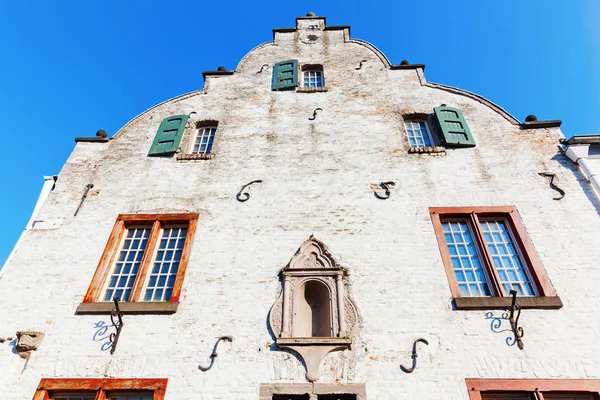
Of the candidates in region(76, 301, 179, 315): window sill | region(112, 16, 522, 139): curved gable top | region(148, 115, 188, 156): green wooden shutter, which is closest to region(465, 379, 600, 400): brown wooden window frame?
region(76, 301, 179, 315): window sill

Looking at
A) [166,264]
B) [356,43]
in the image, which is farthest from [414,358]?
[356,43]

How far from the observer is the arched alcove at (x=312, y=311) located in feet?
20.3

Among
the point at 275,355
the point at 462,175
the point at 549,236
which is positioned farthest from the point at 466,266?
the point at 275,355

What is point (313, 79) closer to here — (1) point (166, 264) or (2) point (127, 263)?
(1) point (166, 264)

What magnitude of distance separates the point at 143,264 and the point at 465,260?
585 centimetres

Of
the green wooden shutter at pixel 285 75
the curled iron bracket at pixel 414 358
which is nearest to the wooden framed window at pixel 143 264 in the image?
the curled iron bracket at pixel 414 358

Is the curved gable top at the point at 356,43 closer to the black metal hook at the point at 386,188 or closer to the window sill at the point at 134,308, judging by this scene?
the black metal hook at the point at 386,188

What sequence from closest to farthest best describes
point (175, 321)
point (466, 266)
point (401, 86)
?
point (175, 321) < point (466, 266) < point (401, 86)

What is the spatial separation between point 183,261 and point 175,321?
1179mm

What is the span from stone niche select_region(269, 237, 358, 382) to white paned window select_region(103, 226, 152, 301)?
9.04ft

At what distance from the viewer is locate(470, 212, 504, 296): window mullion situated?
647 centimetres

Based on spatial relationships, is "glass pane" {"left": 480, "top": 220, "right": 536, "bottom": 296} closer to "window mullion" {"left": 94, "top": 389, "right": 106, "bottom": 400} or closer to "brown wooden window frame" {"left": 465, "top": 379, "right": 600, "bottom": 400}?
"brown wooden window frame" {"left": 465, "top": 379, "right": 600, "bottom": 400}

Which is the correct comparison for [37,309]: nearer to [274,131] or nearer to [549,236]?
[274,131]

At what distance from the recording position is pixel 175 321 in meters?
6.25
